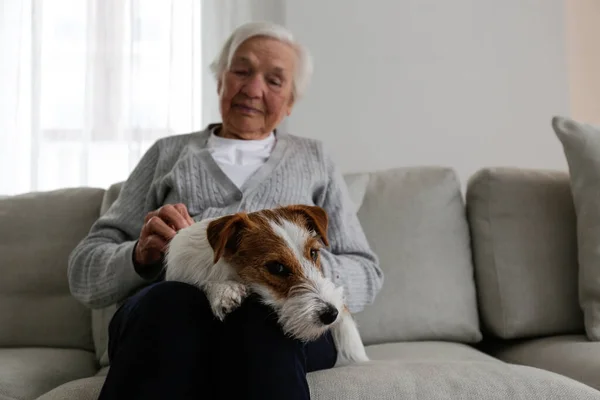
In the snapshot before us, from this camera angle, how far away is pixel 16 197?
6.70 feet

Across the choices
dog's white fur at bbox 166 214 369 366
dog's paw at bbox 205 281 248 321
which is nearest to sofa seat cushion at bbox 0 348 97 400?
dog's white fur at bbox 166 214 369 366

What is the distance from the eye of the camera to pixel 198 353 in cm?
105

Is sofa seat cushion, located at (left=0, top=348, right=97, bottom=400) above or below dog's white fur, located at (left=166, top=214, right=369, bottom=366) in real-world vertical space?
below

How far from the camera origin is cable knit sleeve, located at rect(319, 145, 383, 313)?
4.80 ft

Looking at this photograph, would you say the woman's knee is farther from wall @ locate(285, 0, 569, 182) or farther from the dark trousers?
wall @ locate(285, 0, 569, 182)

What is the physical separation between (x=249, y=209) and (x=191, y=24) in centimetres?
138

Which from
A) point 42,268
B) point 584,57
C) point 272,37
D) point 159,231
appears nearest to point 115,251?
point 159,231

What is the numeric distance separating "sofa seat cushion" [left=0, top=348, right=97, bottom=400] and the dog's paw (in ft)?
1.99

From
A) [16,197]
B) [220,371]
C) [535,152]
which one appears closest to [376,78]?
[535,152]

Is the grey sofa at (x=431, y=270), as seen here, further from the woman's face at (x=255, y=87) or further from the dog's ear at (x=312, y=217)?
the dog's ear at (x=312, y=217)

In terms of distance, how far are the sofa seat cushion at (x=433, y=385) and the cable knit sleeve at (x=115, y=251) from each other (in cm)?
24

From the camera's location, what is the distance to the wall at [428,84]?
2420 mm

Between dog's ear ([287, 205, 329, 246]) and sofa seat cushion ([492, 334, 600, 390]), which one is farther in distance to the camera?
sofa seat cushion ([492, 334, 600, 390])

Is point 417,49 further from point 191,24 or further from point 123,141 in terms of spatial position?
point 123,141
